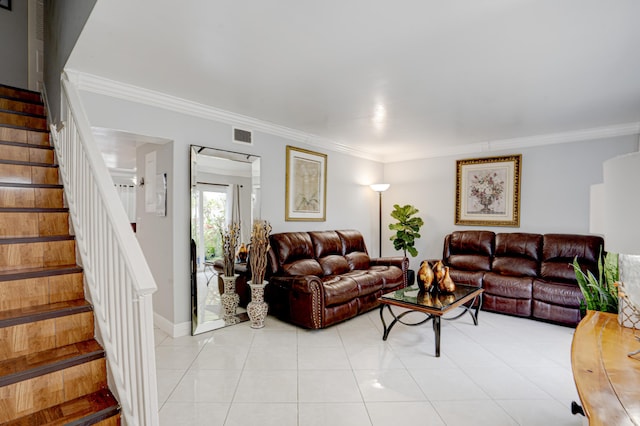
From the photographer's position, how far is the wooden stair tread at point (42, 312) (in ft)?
5.29

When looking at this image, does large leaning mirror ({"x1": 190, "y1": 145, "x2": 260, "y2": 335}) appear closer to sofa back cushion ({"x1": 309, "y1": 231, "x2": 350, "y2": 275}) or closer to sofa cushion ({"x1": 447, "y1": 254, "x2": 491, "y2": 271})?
sofa back cushion ({"x1": 309, "y1": 231, "x2": 350, "y2": 275})

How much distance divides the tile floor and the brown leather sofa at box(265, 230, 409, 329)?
0.76ft

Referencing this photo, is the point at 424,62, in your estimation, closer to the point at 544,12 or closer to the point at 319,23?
the point at 544,12

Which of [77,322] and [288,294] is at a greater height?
[77,322]

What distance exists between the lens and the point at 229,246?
3713 mm

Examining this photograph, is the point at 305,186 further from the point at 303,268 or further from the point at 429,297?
the point at 429,297

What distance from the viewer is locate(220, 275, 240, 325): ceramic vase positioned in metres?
3.68

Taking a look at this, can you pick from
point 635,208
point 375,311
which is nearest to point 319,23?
point 635,208

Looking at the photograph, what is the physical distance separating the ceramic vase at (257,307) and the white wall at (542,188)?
3.24 m

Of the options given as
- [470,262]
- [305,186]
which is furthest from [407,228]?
[305,186]

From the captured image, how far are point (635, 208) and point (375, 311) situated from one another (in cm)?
350

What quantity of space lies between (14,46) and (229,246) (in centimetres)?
373

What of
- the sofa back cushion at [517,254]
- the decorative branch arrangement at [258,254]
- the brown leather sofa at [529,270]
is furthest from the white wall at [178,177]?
the sofa back cushion at [517,254]

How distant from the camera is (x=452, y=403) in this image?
2176 millimetres
